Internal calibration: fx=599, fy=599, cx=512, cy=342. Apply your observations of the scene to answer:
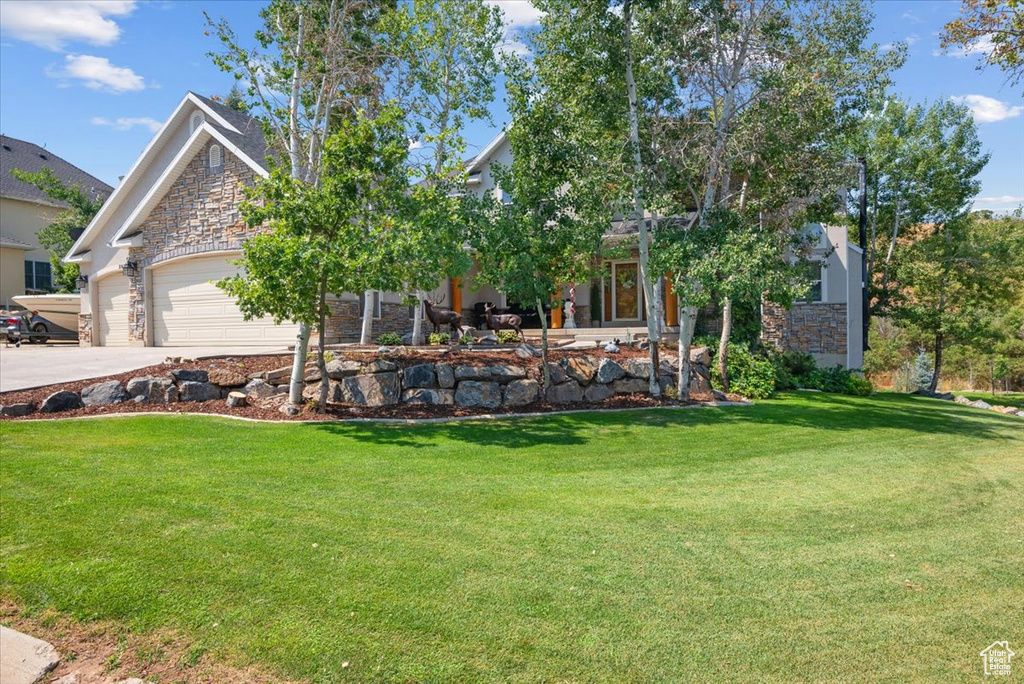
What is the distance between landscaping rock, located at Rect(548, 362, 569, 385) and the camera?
11.9 meters

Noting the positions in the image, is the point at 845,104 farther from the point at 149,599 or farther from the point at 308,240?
the point at 149,599

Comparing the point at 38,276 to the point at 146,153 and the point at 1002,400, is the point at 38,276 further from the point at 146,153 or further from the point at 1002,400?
the point at 1002,400

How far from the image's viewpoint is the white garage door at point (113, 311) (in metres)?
19.2

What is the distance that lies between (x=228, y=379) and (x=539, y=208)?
6.48m

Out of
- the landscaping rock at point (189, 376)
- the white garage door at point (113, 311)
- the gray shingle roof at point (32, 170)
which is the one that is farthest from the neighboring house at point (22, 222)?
the landscaping rock at point (189, 376)

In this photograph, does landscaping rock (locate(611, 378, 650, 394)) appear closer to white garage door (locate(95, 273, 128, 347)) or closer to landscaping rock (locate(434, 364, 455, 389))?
landscaping rock (locate(434, 364, 455, 389))

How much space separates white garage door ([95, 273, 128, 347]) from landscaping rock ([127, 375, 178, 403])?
9984 millimetres

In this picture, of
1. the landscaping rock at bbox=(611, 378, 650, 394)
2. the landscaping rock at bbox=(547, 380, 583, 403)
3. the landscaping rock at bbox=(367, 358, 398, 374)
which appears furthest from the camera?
the landscaping rock at bbox=(611, 378, 650, 394)

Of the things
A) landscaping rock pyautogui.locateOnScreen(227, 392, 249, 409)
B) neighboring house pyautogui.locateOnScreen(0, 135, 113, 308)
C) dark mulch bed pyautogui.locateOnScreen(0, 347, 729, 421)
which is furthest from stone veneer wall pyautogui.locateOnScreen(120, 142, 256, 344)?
neighboring house pyautogui.locateOnScreen(0, 135, 113, 308)

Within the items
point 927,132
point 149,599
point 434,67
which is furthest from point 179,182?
point 927,132

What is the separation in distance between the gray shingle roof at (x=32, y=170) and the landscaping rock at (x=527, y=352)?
29.7 m

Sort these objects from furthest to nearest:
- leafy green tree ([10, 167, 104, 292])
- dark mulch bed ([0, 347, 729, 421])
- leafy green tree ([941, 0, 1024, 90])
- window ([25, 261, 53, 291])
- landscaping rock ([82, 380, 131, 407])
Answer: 1. window ([25, 261, 53, 291])
2. leafy green tree ([10, 167, 104, 292])
3. landscaping rock ([82, 380, 131, 407])
4. dark mulch bed ([0, 347, 729, 421])
5. leafy green tree ([941, 0, 1024, 90])

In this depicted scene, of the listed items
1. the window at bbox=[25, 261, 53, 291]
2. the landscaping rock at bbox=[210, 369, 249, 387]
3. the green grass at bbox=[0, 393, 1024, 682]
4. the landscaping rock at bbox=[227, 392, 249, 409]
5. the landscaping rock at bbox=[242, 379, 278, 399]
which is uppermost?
the window at bbox=[25, 261, 53, 291]

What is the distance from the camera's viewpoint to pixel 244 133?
1753 cm
